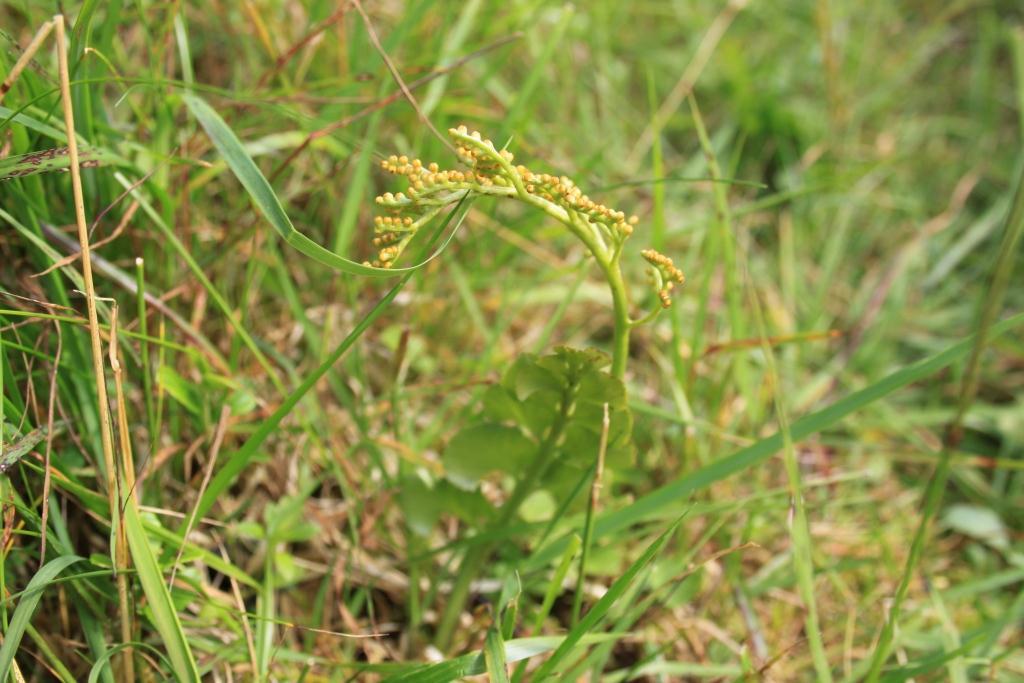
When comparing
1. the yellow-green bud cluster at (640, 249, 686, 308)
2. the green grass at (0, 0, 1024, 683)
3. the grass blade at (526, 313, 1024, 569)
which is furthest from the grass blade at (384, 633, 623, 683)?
the yellow-green bud cluster at (640, 249, 686, 308)

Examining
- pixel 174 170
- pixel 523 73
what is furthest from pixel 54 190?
pixel 523 73

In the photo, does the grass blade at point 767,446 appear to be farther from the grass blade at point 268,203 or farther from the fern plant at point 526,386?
the grass blade at point 268,203

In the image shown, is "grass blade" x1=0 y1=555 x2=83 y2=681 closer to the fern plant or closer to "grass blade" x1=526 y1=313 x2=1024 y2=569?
the fern plant

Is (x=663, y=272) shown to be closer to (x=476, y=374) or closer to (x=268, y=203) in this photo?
(x=268, y=203)

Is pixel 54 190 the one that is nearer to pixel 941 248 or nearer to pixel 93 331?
pixel 93 331

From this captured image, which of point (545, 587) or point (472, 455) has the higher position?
point (472, 455)

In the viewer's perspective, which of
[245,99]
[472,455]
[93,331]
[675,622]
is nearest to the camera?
[93,331]

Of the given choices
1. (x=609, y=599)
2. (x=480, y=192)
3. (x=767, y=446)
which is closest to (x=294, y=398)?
(x=480, y=192)
